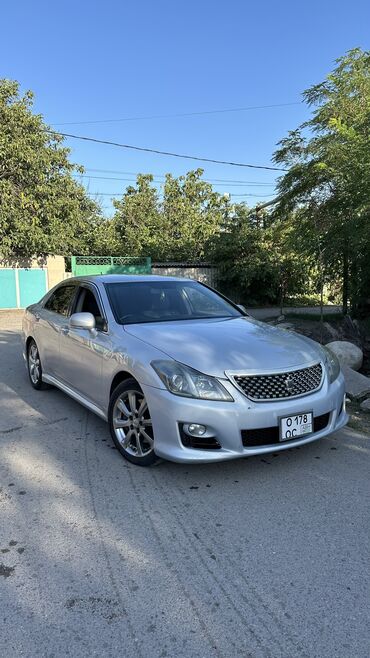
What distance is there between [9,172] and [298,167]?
38.0 feet

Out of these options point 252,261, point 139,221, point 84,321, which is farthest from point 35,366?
point 139,221

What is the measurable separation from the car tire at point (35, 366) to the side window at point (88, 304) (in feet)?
4.31

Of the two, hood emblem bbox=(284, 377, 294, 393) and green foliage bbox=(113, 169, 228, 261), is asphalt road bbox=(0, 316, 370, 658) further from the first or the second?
green foliage bbox=(113, 169, 228, 261)

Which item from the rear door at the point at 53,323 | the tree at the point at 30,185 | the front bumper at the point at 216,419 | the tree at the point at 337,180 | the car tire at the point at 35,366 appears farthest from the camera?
the tree at the point at 30,185

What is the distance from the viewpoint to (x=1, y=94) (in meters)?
18.0

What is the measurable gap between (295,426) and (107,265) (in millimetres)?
17573

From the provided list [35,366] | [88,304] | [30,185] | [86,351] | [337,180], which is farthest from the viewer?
[30,185]

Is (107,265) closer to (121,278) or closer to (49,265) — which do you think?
(49,265)

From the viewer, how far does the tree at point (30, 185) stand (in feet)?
58.5

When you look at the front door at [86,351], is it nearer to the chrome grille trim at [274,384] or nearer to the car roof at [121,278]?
the car roof at [121,278]

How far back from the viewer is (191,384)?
3346mm

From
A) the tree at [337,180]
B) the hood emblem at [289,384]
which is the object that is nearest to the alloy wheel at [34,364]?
the hood emblem at [289,384]

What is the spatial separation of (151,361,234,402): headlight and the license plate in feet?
1.47

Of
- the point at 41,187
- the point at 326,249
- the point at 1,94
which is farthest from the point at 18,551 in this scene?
the point at 1,94
